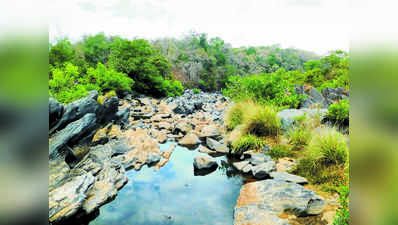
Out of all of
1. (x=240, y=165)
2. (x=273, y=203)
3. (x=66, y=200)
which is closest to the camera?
(x=66, y=200)

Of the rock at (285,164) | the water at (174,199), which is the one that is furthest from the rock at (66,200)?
the rock at (285,164)

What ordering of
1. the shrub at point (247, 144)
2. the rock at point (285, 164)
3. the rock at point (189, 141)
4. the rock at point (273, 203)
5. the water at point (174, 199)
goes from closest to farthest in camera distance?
1. the rock at point (273, 203)
2. the water at point (174, 199)
3. the rock at point (285, 164)
4. the shrub at point (247, 144)
5. the rock at point (189, 141)

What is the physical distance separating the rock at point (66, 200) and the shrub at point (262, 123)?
160 inches

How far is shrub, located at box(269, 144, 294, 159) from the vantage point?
4.91 meters

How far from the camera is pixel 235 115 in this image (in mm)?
7211

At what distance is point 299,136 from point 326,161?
1.09 m

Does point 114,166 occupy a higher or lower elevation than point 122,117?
lower

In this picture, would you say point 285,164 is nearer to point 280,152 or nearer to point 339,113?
point 280,152

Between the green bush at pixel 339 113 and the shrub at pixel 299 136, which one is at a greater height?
the green bush at pixel 339 113

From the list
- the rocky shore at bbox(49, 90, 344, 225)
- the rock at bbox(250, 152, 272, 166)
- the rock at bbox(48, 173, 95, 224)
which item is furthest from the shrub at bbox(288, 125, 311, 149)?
the rock at bbox(48, 173, 95, 224)

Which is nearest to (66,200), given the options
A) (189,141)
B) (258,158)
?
(258,158)

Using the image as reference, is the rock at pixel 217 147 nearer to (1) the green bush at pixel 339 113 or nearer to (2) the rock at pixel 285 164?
(2) the rock at pixel 285 164

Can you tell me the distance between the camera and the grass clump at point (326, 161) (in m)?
3.63
